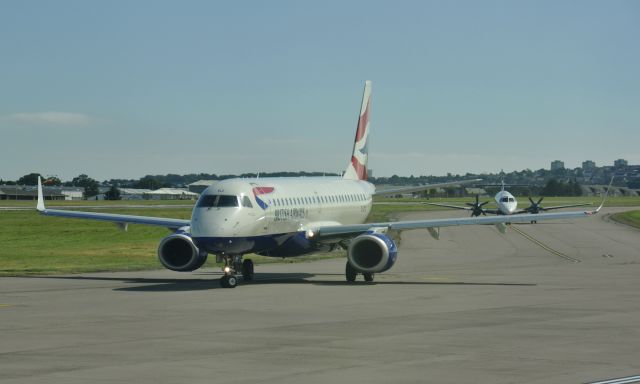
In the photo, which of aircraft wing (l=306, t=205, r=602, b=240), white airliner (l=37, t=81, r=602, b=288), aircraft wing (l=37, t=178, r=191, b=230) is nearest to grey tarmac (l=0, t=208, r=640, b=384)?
white airliner (l=37, t=81, r=602, b=288)

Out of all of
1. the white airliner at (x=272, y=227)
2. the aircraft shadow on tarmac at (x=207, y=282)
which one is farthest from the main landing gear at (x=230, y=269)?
the aircraft shadow on tarmac at (x=207, y=282)

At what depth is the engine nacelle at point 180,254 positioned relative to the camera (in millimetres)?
36406

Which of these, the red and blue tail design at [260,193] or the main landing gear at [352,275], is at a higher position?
Answer: the red and blue tail design at [260,193]

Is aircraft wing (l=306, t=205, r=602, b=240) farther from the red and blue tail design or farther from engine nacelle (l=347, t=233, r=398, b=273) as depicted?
the red and blue tail design

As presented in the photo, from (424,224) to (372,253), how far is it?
2599 mm

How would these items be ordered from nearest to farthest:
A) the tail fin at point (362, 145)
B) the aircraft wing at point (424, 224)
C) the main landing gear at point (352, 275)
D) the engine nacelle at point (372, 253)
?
the engine nacelle at point (372, 253) → the aircraft wing at point (424, 224) → the main landing gear at point (352, 275) → the tail fin at point (362, 145)

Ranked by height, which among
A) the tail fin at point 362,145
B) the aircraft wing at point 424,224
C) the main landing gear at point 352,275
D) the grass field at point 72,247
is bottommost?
the grass field at point 72,247

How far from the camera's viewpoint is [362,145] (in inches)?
1987

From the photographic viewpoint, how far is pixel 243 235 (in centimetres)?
3531

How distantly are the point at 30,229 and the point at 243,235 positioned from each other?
50.9 metres

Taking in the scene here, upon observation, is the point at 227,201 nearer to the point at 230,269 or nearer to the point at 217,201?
the point at 217,201

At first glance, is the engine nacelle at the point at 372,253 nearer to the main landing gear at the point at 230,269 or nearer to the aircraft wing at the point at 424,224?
the aircraft wing at the point at 424,224

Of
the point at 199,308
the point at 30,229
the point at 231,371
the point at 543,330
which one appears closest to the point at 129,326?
the point at 199,308

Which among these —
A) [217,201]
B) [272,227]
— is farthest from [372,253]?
[217,201]
